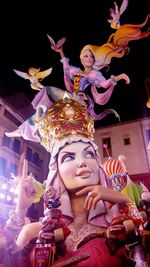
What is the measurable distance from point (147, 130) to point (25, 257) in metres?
13.2

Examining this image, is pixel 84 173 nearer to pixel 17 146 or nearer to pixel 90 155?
pixel 90 155

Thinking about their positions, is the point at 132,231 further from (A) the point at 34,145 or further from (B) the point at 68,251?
(A) the point at 34,145

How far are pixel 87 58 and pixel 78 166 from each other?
1.89m

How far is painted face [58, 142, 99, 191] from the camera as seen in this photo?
8.68 feet

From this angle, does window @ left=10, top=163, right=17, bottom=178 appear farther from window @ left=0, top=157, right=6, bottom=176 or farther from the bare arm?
the bare arm

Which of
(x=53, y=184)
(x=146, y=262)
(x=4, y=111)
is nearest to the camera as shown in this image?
(x=146, y=262)

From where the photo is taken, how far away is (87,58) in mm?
3730

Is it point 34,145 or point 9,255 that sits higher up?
point 34,145

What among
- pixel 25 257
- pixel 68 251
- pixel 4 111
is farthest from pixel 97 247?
pixel 4 111

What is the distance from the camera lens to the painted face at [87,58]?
3.73 meters

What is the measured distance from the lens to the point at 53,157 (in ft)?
9.61

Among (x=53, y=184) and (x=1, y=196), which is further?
(x=1, y=196)

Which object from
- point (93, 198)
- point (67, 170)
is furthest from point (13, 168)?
point (93, 198)

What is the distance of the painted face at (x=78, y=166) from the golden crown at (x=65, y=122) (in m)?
0.23
